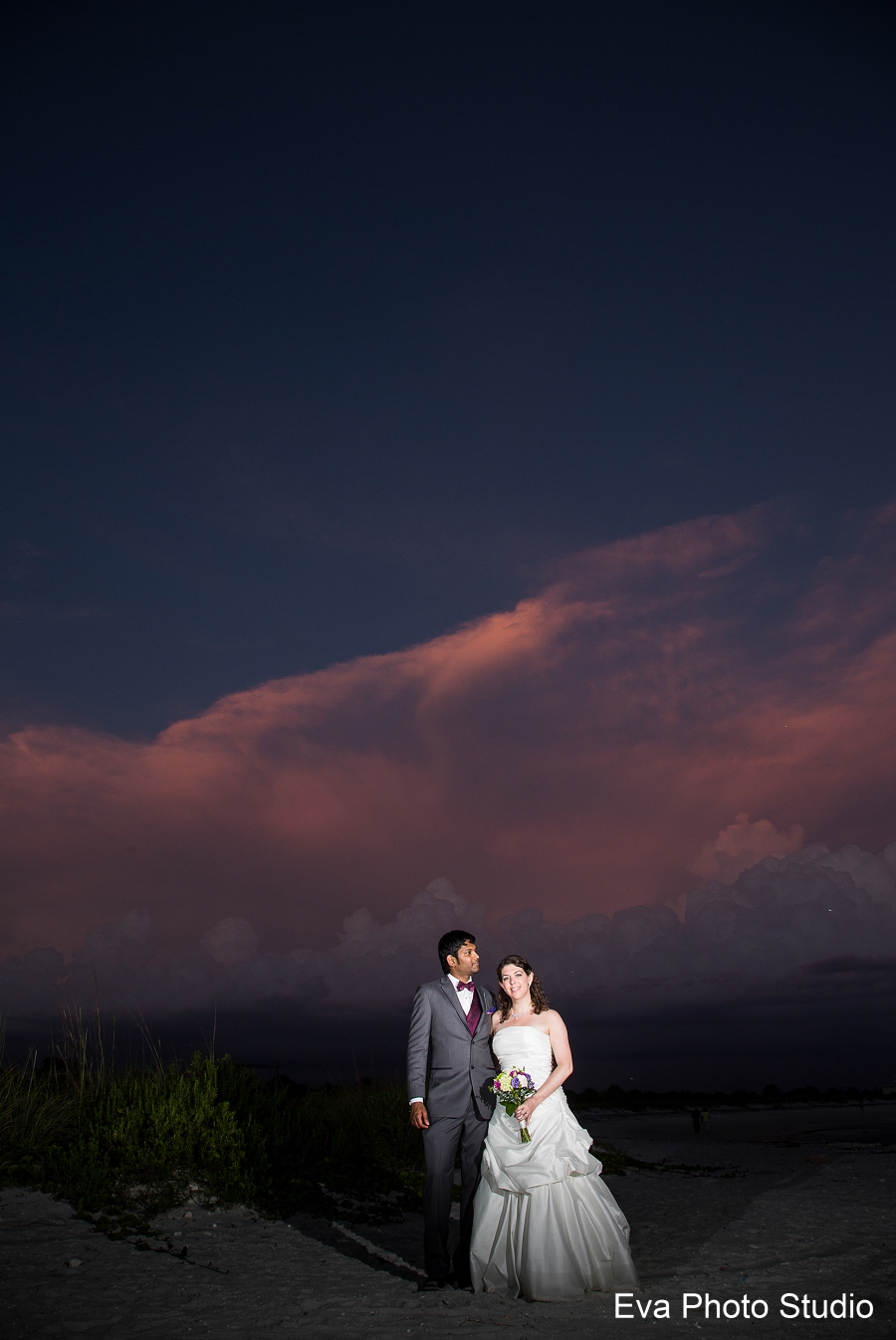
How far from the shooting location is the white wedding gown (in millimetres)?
6051

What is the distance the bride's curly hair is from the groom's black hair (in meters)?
0.43

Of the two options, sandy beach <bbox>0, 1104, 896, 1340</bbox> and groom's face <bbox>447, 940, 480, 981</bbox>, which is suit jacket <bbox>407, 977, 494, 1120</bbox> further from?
sandy beach <bbox>0, 1104, 896, 1340</bbox>

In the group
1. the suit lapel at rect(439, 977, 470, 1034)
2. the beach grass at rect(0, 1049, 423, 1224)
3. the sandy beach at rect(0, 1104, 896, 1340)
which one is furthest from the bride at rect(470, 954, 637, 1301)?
the beach grass at rect(0, 1049, 423, 1224)

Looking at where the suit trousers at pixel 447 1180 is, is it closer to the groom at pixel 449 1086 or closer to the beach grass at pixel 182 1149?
the groom at pixel 449 1086

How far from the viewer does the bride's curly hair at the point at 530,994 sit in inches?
266

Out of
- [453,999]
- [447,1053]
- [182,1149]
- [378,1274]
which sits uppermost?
[453,999]

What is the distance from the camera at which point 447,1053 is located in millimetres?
6879

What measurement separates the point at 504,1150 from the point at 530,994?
1.12m

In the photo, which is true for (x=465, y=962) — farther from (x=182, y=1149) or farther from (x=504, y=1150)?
(x=182, y=1149)

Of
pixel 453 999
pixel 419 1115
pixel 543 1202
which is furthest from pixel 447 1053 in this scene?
pixel 543 1202

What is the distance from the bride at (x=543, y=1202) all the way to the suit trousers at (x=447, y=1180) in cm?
25

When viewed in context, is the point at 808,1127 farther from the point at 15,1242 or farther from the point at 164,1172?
the point at 15,1242

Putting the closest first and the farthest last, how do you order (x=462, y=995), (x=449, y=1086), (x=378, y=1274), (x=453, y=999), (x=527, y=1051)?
(x=527, y=1051), (x=449, y=1086), (x=453, y=999), (x=462, y=995), (x=378, y=1274)

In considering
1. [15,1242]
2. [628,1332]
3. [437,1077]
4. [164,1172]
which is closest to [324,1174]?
[164,1172]
